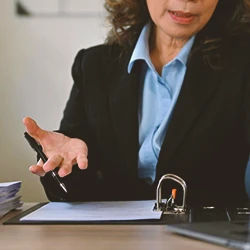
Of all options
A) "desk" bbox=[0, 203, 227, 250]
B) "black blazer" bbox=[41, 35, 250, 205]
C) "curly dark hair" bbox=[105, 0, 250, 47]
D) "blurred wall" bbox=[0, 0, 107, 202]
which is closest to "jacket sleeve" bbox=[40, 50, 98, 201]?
"black blazer" bbox=[41, 35, 250, 205]

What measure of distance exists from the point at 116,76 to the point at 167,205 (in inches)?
21.6

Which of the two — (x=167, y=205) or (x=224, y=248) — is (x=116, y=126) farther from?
(x=224, y=248)

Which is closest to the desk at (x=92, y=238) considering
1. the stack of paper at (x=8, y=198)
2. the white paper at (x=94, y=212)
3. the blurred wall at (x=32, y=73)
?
the white paper at (x=94, y=212)

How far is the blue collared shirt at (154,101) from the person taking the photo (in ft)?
4.41

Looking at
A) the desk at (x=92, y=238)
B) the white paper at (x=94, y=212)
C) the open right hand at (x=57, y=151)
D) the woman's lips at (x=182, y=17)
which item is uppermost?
the woman's lips at (x=182, y=17)

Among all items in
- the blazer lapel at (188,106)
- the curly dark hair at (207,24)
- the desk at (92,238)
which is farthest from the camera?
the curly dark hair at (207,24)

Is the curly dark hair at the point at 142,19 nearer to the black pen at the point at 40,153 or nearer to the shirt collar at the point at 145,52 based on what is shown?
the shirt collar at the point at 145,52

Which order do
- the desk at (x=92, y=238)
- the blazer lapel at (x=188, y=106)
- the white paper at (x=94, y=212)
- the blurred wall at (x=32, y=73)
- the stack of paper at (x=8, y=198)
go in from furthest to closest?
the blurred wall at (x=32, y=73)
the blazer lapel at (x=188, y=106)
the stack of paper at (x=8, y=198)
the white paper at (x=94, y=212)
the desk at (x=92, y=238)

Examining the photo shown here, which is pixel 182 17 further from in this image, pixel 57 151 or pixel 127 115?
pixel 57 151

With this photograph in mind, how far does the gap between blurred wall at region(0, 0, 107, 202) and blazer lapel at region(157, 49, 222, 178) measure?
0.82 meters

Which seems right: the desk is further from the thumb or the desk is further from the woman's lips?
the woman's lips

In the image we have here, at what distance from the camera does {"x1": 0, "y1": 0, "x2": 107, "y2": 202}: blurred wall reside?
2105mm

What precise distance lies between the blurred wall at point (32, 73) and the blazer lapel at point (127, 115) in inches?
28.2

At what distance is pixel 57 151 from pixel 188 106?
358mm
